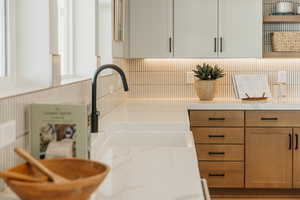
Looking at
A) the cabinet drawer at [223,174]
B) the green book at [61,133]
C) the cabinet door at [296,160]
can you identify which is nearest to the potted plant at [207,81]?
the cabinet drawer at [223,174]

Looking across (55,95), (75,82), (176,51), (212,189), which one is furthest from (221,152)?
(55,95)

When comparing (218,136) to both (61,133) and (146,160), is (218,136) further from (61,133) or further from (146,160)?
(61,133)

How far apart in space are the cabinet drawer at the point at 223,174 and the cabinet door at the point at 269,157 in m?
0.08

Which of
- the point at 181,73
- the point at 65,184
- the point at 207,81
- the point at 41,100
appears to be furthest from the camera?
the point at 181,73

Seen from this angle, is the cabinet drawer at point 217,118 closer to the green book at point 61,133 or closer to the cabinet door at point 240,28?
the cabinet door at point 240,28

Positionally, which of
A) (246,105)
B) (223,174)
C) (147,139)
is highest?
(246,105)

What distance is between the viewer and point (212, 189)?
4488 mm

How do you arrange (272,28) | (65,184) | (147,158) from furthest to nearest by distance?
(272,28) → (147,158) → (65,184)

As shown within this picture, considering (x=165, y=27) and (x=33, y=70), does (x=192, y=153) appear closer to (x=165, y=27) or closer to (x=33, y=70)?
(x=33, y=70)

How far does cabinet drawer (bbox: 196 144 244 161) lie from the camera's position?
4.37m

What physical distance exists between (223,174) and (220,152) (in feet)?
0.63

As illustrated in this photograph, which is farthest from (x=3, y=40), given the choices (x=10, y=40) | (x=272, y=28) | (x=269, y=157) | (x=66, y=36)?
(x=272, y=28)

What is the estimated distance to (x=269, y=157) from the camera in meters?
4.35

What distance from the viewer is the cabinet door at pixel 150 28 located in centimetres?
473
